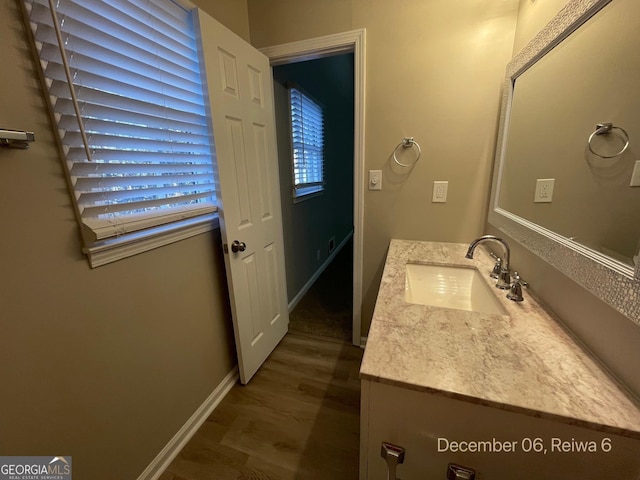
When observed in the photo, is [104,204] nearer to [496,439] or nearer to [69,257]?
[69,257]

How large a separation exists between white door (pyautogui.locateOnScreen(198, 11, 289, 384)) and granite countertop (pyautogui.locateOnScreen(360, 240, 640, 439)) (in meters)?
0.91

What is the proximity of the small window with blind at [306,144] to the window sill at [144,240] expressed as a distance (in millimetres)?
1255

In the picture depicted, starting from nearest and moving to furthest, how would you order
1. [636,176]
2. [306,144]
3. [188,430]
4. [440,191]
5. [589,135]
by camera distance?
1. [636,176]
2. [589,135]
3. [188,430]
4. [440,191]
5. [306,144]

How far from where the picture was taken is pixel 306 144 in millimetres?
2703

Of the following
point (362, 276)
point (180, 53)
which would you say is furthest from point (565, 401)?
point (180, 53)

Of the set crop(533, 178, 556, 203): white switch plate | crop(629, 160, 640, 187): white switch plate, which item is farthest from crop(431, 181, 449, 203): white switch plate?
crop(629, 160, 640, 187): white switch plate

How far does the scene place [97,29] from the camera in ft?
2.80

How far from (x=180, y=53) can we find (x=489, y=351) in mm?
1674

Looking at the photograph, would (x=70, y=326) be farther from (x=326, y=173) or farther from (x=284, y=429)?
(x=326, y=173)

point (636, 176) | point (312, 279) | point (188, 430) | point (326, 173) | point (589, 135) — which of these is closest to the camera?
point (636, 176)

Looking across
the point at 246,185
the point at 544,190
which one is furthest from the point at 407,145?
the point at 246,185

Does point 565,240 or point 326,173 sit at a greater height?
point 326,173

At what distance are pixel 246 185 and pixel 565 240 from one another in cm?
144

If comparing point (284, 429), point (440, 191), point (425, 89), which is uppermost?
point (425, 89)
